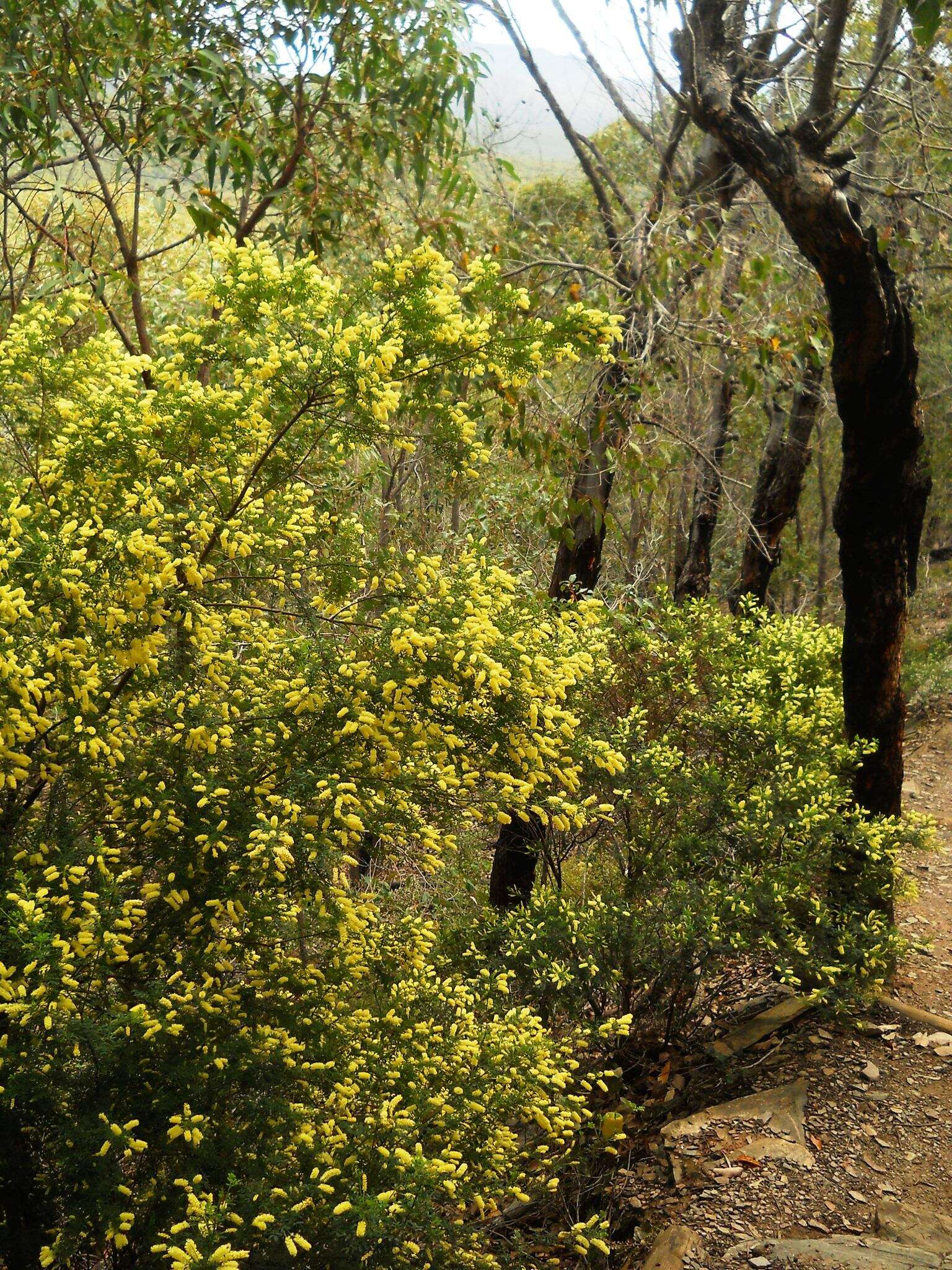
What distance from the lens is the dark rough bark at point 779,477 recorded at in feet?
30.7

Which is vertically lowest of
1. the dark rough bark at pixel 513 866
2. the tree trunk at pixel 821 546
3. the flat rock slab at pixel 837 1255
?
the flat rock slab at pixel 837 1255

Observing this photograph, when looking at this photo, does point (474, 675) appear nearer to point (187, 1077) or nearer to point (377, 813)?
point (377, 813)

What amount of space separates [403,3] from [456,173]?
1.00 m

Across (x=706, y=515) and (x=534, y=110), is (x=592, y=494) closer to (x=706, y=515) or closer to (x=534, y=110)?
(x=706, y=515)

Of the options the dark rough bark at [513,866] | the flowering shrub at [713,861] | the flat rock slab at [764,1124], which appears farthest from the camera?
the dark rough bark at [513,866]

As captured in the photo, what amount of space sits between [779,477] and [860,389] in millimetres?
5055

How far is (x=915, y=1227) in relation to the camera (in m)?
3.80

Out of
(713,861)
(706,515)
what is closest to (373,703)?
(713,861)

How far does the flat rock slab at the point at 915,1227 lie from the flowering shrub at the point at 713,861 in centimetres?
93

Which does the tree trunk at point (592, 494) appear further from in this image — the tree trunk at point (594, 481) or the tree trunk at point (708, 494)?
the tree trunk at point (708, 494)

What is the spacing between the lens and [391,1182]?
10.5ft

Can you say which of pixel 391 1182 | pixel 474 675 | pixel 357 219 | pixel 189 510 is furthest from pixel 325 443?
pixel 357 219

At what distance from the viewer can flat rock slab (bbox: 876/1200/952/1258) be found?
3.66 metres

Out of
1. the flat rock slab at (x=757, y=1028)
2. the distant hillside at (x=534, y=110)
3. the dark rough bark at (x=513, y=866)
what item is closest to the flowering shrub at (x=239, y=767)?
the flat rock slab at (x=757, y=1028)
